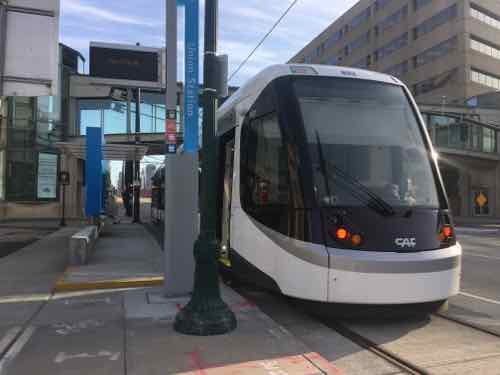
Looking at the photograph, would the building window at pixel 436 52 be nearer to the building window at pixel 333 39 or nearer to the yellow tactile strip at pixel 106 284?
the building window at pixel 333 39

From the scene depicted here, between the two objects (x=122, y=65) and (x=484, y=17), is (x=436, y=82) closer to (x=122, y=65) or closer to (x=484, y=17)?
(x=484, y=17)

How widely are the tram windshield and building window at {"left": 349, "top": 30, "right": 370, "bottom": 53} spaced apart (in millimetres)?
69319

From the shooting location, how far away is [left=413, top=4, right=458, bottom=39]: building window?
5612 cm

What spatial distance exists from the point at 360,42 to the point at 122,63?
45.7 meters

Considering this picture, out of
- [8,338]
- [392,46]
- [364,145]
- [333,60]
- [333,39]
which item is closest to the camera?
[8,338]

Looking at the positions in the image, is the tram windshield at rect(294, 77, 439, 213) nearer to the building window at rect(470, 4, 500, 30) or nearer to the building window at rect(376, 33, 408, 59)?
the building window at rect(470, 4, 500, 30)

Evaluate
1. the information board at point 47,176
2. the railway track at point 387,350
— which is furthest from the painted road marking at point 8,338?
the information board at point 47,176

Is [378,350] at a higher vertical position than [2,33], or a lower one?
lower

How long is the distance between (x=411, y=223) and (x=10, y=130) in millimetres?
30234

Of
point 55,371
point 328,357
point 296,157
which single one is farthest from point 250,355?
point 296,157

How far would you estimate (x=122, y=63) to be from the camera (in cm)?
3772

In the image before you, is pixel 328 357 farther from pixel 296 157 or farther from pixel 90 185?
pixel 90 185

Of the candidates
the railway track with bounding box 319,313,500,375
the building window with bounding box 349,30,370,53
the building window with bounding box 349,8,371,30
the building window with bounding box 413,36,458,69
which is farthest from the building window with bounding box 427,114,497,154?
the railway track with bounding box 319,313,500,375

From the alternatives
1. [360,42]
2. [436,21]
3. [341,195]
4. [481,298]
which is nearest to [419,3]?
[436,21]
